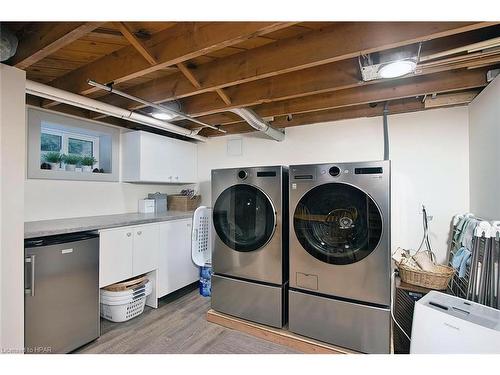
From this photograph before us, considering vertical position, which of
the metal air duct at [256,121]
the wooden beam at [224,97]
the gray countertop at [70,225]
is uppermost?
the wooden beam at [224,97]

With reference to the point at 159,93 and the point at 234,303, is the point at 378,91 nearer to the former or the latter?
the point at 159,93

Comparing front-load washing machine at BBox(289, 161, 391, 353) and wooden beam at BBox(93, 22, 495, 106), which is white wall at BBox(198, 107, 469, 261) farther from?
wooden beam at BBox(93, 22, 495, 106)

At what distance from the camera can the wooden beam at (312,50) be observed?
3.86 feet

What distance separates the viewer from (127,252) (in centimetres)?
234

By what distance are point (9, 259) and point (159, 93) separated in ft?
5.13

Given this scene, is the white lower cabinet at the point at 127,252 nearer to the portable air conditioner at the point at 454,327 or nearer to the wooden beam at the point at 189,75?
the wooden beam at the point at 189,75

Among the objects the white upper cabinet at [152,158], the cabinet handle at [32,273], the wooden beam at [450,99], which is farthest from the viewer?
the white upper cabinet at [152,158]

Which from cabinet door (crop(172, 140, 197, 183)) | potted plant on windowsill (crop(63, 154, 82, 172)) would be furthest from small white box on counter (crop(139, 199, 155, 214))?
potted plant on windowsill (crop(63, 154, 82, 172))

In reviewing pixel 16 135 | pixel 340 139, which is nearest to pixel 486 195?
pixel 340 139

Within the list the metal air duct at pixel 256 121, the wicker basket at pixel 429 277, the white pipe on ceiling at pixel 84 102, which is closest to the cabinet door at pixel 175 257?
the white pipe on ceiling at pixel 84 102

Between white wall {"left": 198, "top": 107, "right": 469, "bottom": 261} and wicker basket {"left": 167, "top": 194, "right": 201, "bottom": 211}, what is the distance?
1761 mm

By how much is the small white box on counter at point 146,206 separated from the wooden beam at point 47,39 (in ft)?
6.15

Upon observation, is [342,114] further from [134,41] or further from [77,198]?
[77,198]

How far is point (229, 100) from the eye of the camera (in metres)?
2.15
